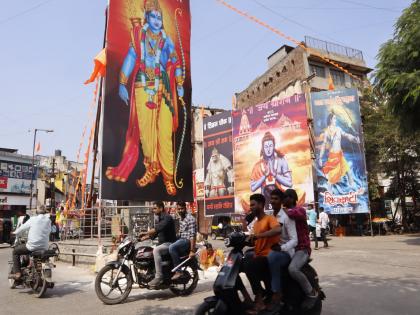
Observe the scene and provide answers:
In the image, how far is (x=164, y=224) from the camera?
23.7 ft

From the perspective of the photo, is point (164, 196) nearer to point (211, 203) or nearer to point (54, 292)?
point (54, 292)

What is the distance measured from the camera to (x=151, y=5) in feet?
45.3

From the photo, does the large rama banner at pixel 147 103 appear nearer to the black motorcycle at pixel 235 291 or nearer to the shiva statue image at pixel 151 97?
the shiva statue image at pixel 151 97

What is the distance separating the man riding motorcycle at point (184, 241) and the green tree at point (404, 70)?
392 inches

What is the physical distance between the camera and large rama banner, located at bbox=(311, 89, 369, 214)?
80.3 ft

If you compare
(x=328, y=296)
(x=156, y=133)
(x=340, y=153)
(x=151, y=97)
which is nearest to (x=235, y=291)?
(x=328, y=296)

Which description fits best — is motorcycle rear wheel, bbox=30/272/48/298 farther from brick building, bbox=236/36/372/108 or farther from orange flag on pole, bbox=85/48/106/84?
brick building, bbox=236/36/372/108

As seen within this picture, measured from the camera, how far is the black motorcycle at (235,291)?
14.4 ft

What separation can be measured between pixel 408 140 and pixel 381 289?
69.4 ft

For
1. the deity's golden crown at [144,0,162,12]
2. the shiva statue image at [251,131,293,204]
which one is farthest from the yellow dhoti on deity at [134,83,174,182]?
the shiva statue image at [251,131,293,204]

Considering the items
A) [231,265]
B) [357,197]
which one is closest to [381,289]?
[231,265]

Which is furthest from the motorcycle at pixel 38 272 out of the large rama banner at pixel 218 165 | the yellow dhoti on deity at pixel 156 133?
the large rama banner at pixel 218 165

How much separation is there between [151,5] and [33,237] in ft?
32.2

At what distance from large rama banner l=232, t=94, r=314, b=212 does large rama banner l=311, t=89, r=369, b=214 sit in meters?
1.08
